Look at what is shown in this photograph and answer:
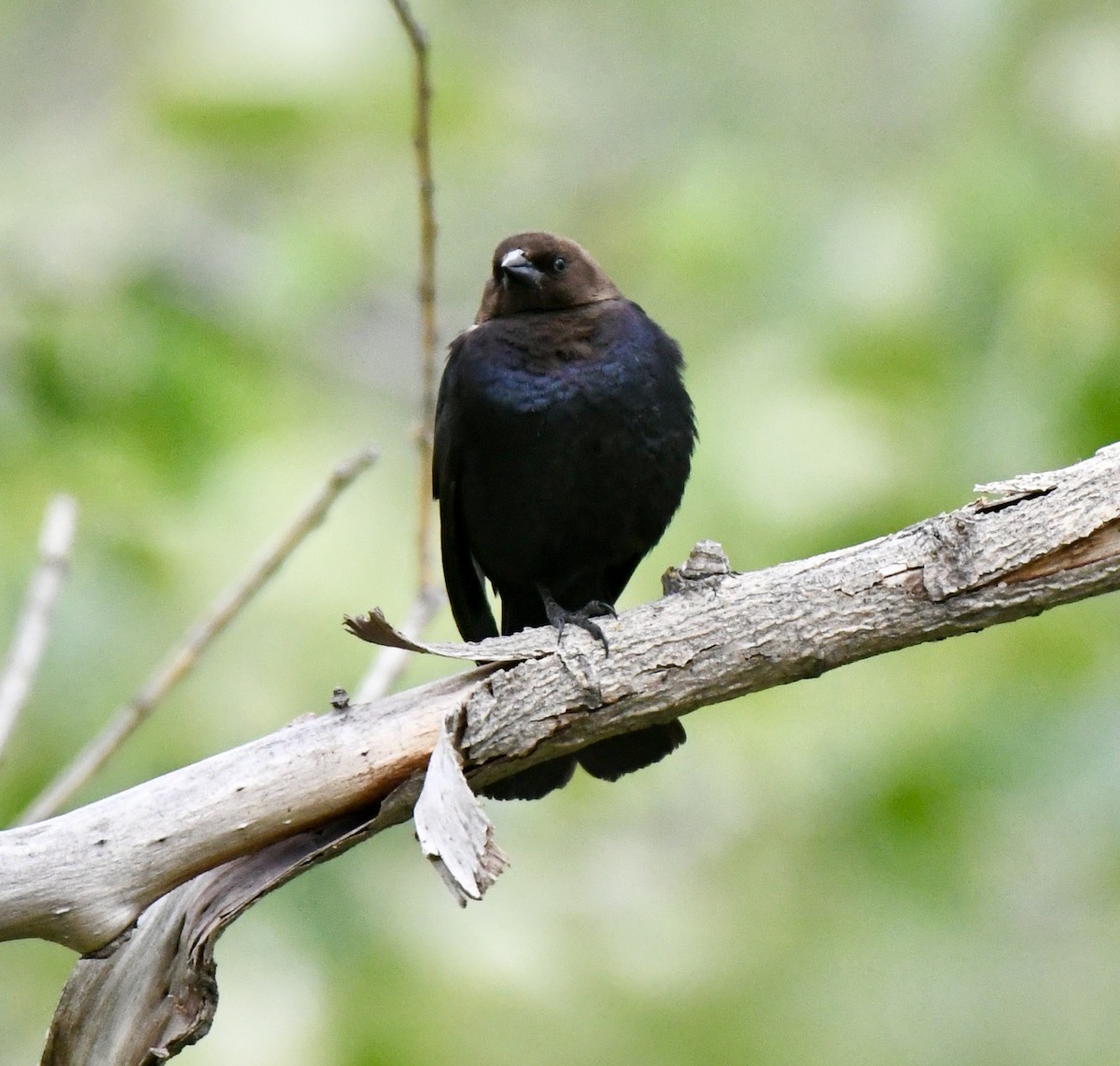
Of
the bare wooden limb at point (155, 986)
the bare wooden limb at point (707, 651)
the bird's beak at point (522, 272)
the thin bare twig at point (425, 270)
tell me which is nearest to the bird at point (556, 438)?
the bird's beak at point (522, 272)

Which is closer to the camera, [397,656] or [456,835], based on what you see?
[456,835]

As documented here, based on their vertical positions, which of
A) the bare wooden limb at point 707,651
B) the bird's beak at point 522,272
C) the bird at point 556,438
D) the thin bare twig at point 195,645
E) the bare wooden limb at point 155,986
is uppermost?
the bird's beak at point 522,272

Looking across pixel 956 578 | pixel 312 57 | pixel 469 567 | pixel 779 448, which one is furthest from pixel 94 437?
pixel 956 578

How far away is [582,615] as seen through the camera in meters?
3.18

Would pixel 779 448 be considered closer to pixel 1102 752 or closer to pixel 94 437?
pixel 1102 752

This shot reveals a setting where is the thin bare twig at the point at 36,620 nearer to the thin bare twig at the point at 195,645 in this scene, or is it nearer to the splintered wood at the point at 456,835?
the thin bare twig at the point at 195,645

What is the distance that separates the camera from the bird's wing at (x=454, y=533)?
11.8ft

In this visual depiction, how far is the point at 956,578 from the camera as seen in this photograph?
2.44m

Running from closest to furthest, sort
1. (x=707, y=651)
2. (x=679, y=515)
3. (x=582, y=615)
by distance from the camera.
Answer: (x=707, y=651), (x=582, y=615), (x=679, y=515)

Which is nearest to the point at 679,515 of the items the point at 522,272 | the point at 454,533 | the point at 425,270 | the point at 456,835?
the point at 454,533

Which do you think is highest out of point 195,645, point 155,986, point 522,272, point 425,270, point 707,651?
point 522,272

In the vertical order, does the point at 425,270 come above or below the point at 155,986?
above

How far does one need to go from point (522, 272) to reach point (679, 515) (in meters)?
0.76

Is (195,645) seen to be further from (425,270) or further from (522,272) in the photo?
(522,272)
